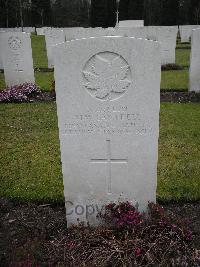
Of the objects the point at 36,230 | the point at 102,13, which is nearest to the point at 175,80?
the point at 36,230

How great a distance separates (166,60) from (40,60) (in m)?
6.02

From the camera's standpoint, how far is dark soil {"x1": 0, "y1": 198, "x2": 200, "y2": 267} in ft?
9.91

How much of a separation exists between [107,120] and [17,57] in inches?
301

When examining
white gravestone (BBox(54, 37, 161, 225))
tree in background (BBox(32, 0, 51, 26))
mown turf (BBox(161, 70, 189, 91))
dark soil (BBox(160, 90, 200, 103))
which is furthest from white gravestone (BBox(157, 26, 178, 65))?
tree in background (BBox(32, 0, 51, 26))

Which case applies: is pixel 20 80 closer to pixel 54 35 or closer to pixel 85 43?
pixel 54 35

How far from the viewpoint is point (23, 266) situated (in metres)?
2.71

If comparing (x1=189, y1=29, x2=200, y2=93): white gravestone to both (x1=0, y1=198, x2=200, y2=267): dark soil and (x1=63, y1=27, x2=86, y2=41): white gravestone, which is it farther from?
(x1=0, y1=198, x2=200, y2=267): dark soil

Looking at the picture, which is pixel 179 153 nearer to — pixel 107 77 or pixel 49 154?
pixel 49 154

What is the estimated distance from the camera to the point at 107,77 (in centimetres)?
330

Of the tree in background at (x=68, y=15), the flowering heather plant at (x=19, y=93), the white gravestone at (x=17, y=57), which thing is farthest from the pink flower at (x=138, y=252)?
the tree in background at (x=68, y=15)

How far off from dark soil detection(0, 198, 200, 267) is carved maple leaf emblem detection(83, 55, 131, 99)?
1.45m

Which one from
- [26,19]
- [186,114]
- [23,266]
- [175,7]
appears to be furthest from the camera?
[26,19]

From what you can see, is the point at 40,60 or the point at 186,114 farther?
the point at 40,60

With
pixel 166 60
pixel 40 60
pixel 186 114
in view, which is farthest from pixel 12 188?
pixel 40 60
